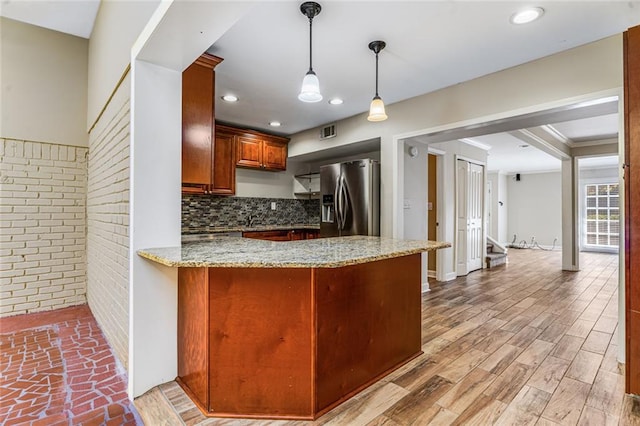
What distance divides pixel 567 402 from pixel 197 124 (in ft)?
9.68

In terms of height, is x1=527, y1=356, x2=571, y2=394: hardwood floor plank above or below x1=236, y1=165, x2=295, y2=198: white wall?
below

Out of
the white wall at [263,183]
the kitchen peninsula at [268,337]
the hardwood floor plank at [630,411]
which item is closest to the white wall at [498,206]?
the white wall at [263,183]

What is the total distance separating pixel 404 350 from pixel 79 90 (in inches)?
167

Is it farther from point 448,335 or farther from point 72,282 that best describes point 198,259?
point 72,282

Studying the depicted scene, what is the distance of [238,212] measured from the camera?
5.07m

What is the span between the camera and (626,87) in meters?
1.75

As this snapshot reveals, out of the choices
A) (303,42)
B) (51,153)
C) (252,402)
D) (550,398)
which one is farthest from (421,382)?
(51,153)

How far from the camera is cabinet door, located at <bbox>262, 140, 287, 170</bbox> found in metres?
5.02

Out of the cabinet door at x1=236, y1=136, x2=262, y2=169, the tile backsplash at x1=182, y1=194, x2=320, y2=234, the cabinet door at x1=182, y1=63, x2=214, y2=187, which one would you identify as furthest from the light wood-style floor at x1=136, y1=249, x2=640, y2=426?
the cabinet door at x1=236, y1=136, x2=262, y2=169

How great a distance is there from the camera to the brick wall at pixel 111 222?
6.64 ft

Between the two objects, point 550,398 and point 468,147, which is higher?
point 468,147

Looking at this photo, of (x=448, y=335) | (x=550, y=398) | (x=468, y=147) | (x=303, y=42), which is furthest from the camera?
(x=468, y=147)

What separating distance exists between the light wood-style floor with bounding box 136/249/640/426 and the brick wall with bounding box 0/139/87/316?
239 cm

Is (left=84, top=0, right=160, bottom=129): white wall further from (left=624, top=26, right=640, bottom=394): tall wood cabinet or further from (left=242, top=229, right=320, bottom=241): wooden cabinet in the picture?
(left=624, top=26, right=640, bottom=394): tall wood cabinet
